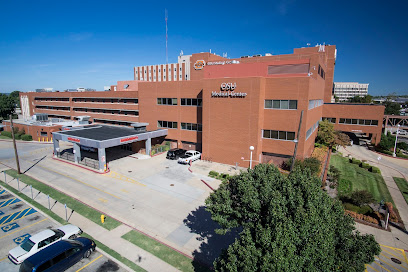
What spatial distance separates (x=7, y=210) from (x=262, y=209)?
22.6m

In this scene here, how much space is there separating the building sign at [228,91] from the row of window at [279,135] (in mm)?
6401

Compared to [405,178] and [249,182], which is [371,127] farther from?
[249,182]

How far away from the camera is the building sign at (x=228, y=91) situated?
31455mm

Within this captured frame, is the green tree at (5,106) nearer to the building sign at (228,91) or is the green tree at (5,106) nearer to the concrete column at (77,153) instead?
the concrete column at (77,153)

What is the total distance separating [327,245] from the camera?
893 centimetres

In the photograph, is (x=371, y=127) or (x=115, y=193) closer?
(x=115, y=193)

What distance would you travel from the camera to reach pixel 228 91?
3225 cm

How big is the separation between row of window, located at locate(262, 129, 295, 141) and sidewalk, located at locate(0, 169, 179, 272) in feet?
72.5

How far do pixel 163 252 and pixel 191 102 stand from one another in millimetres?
27222

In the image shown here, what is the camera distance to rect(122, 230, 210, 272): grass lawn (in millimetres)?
13973

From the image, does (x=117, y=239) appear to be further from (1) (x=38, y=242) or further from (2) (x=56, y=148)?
(2) (x=56, y=148)

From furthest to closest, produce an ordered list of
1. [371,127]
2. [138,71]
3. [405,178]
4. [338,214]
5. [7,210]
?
1. [138,71]
2. [371,127]
3. [405,178]
4. [7,210]
5. [338,214]

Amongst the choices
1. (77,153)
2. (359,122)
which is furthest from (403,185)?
(77,153)

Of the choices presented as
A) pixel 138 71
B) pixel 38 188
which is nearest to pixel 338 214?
pixel 38 188
